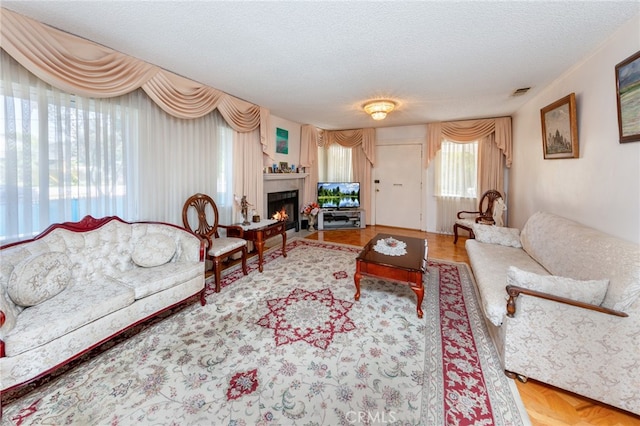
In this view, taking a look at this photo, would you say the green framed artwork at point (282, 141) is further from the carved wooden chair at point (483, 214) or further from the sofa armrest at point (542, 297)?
the sofa armrest at point (542, 297)

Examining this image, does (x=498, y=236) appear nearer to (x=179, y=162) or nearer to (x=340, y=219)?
(x=340, y=219)

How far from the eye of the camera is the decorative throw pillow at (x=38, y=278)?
1632 mm

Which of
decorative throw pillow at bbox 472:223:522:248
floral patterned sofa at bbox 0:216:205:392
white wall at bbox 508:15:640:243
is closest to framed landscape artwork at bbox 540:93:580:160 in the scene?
white wall at bbox 508:15:640:243

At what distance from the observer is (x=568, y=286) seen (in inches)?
61.2

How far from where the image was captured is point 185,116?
2959mm

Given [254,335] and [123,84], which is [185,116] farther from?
[254,335]

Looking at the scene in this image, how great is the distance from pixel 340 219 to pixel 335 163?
1.50 meters

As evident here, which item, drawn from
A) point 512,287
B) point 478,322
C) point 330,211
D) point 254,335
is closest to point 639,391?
point 512,287

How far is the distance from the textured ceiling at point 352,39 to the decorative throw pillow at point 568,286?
5.74 feet

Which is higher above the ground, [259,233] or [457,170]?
[457,170]

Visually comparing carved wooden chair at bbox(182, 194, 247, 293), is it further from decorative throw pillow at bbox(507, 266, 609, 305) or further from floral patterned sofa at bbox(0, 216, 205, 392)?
decorative throw pillow at bbox(507, 266, 609, 305)

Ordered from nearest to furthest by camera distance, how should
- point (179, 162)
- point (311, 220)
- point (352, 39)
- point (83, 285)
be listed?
point (83, 285)
point (352, 39)
point (179, 162)
point (311, 220)

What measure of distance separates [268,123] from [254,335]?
133 inches

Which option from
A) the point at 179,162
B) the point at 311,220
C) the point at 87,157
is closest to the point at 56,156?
the point at 87,157
